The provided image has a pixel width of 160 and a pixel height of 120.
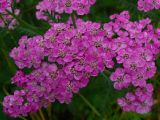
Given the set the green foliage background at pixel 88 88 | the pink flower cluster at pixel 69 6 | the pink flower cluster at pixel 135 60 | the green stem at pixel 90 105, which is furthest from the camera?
the green stem at pixel 90 105

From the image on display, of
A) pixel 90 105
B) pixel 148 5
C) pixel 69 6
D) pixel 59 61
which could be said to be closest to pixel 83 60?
pixel 59 61

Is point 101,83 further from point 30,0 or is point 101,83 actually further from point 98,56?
point 30,0

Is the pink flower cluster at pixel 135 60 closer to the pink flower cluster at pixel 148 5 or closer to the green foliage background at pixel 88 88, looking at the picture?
Result: the pink flower cluster at pixel 148 5

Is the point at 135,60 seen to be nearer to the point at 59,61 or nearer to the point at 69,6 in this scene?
the point at 59,61

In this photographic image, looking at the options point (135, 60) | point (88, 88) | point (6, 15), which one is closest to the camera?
point (135, 60)

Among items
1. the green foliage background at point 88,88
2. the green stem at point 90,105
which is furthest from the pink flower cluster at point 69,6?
the green stem at point 90,105

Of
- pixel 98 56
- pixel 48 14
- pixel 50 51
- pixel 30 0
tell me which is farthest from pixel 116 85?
pixel 30 0
